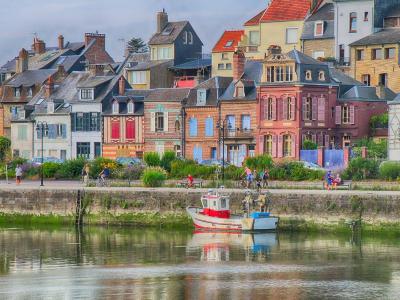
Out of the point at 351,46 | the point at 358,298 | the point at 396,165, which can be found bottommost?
the point at 358,298

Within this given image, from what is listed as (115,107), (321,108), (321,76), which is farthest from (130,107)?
(321,76)

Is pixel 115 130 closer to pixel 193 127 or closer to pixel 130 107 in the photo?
pixel 130 107

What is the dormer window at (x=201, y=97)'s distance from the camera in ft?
346

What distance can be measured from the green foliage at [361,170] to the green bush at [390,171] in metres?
1.04

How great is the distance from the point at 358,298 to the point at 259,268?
8.43m

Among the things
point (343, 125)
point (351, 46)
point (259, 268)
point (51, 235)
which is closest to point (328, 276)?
point (259, 268)

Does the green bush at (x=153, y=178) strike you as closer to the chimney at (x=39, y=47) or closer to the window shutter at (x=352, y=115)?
the window shutter at (x=352, y=115)

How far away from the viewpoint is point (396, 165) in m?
80.5

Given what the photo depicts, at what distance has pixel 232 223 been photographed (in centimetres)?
7119

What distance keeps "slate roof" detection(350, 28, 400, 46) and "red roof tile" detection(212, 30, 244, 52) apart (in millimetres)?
17059

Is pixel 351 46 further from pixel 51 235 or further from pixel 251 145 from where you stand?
pixel 51 235

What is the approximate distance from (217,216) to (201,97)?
114 feet

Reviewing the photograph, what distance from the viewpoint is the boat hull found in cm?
6969

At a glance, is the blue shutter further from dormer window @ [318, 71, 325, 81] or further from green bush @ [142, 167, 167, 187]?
green bush @ [142, 167, 167, 187]
